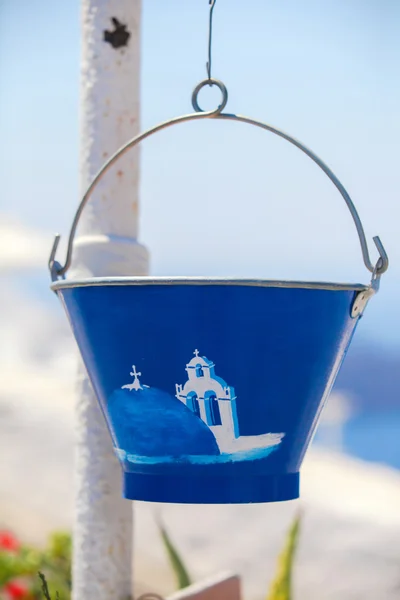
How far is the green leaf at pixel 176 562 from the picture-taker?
2230 millimetres

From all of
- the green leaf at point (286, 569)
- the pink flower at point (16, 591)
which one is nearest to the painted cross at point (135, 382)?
the green leaf at point (286, 569)

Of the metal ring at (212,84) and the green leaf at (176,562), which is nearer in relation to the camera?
the metal ring at (212,84)

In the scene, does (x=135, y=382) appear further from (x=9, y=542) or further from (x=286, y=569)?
(x=9, y=542)

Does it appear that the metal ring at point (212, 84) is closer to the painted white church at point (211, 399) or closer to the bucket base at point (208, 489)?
the painted white church at point (211, 399)

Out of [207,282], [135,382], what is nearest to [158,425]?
[135,382]

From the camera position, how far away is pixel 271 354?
3.72 feet

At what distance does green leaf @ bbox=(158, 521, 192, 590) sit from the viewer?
2230mm

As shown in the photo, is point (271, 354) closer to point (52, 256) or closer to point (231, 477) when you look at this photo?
point (231, 477)

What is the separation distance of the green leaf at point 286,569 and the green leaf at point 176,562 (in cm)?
26

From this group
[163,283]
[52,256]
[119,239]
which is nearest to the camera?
[163,283]

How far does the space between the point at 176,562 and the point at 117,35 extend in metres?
1.35

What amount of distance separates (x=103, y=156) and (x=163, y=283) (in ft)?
2.38

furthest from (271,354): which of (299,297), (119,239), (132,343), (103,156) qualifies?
(103,156)

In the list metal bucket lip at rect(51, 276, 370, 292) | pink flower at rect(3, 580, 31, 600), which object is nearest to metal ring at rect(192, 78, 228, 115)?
metal bucket lip at rect(51, 276, 370, 292)
